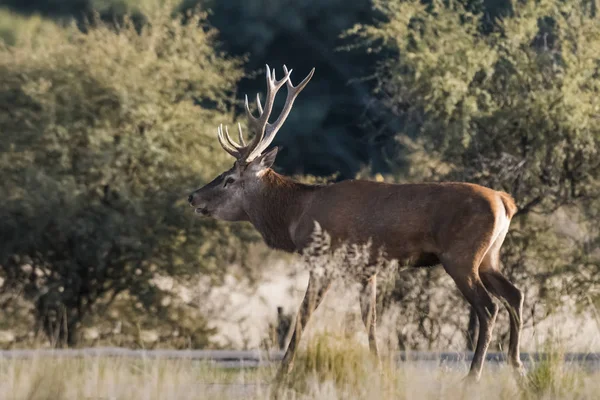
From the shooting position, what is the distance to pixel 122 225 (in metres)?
19.9

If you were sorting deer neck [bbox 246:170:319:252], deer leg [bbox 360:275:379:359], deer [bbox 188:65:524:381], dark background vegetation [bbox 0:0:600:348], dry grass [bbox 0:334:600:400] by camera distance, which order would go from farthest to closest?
dark background vegetation [bbox 0:0:600:348]
deer neck [bbox 246:170:319:252]
deer leg [bbox 360:275:379:359]
deer [bbox 188:65:524:381]
dry grass [bbox 0:334:600:400]

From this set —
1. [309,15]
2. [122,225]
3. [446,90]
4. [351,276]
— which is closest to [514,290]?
[351,276]

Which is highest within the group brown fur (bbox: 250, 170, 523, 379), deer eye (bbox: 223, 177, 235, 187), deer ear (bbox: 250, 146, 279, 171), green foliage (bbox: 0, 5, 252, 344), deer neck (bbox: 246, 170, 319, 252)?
green foliage (bbox: 0, 5, 252, 344)

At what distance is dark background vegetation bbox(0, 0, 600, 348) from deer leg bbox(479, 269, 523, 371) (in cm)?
710

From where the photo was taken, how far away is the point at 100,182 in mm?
20000

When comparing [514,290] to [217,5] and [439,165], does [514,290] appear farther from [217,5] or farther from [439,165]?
[217,5]

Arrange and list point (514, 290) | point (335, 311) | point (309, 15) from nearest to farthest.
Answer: point (335, 311)
point (514, 290)
point (309, 15)

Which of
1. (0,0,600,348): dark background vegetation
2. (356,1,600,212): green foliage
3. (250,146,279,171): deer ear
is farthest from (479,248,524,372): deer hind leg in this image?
(356,1,600,212): green foliage

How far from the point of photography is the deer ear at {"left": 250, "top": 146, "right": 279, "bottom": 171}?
1195 cm

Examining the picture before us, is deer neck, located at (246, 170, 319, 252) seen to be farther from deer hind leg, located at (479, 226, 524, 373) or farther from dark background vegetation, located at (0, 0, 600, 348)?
dark background vegetation, located at (0, 0, 600, 348)

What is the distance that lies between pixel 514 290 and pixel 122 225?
10.3m

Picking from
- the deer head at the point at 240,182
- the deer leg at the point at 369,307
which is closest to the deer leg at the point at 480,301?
the deer leg at the point at 369,307

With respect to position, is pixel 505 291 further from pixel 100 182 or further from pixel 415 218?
pixel 100 182

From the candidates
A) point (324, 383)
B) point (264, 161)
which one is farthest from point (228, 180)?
point (324, 383)
